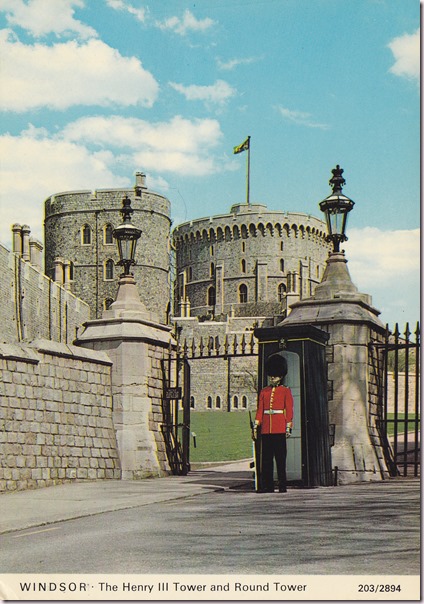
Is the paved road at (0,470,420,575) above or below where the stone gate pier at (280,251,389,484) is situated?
below

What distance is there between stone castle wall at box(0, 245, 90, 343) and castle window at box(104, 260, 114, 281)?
22891mm

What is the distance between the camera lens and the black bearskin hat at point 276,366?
37.8 ft

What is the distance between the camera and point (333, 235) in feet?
44.3

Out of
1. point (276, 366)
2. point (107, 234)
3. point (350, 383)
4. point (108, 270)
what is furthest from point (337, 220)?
point (108, 270)

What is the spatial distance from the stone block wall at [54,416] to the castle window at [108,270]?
52.9m

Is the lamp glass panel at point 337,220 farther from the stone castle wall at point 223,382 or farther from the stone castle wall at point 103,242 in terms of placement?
the stone castle wall at point 103,242

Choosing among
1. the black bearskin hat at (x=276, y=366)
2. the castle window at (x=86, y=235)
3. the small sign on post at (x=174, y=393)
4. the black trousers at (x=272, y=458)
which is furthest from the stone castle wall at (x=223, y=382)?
the black trousers at (x=272, y=458)

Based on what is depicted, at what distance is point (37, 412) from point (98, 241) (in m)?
54.7

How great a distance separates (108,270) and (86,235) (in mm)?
2645

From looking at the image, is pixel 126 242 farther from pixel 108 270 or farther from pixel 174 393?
pixel 108 270

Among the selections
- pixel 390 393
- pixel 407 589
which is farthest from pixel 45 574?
pixel 390 393

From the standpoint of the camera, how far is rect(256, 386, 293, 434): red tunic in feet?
36.9

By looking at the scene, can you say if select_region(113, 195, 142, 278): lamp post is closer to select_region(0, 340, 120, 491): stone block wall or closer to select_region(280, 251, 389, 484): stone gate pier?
select_region(0, 340, 120, 491): stone block wall

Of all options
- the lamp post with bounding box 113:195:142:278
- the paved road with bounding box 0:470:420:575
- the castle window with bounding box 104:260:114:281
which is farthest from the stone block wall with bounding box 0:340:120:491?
the castle window with bounding box 104:260:114:281
